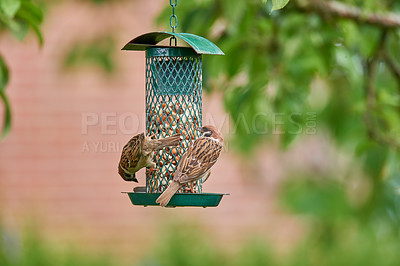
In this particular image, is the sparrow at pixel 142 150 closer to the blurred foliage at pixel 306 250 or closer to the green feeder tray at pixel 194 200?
the green feeder tray at pixel 194 200

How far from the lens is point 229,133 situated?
20.6ft

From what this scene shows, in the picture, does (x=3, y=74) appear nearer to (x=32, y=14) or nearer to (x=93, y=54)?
(x=32, y=14)

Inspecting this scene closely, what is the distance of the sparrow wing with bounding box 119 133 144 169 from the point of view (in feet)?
14.7

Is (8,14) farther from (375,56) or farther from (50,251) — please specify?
(50,251)

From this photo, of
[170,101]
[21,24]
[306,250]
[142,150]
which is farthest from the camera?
[306,250]

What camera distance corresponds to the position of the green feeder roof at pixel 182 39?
400 cm

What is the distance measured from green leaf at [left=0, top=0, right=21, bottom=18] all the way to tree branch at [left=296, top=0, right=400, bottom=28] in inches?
86.7

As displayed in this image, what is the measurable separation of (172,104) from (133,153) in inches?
17.6

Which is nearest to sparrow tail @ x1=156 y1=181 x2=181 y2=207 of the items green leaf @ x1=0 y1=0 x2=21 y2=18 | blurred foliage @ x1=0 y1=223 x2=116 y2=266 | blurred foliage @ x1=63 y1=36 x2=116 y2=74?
green leaf @ x1=0 y1=0 x2=21 y2=18

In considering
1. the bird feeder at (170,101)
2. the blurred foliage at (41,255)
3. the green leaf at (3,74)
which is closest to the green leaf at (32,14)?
the green leaf at (3,74)

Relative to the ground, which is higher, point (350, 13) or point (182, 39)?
point (350, 13)

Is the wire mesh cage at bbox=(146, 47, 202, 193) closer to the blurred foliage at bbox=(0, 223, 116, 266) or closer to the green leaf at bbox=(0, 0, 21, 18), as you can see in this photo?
the green leaf at bbox=(0, 0, 21, 18)

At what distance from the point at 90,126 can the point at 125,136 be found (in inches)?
28.9

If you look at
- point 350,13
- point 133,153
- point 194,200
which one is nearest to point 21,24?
point 133,153
